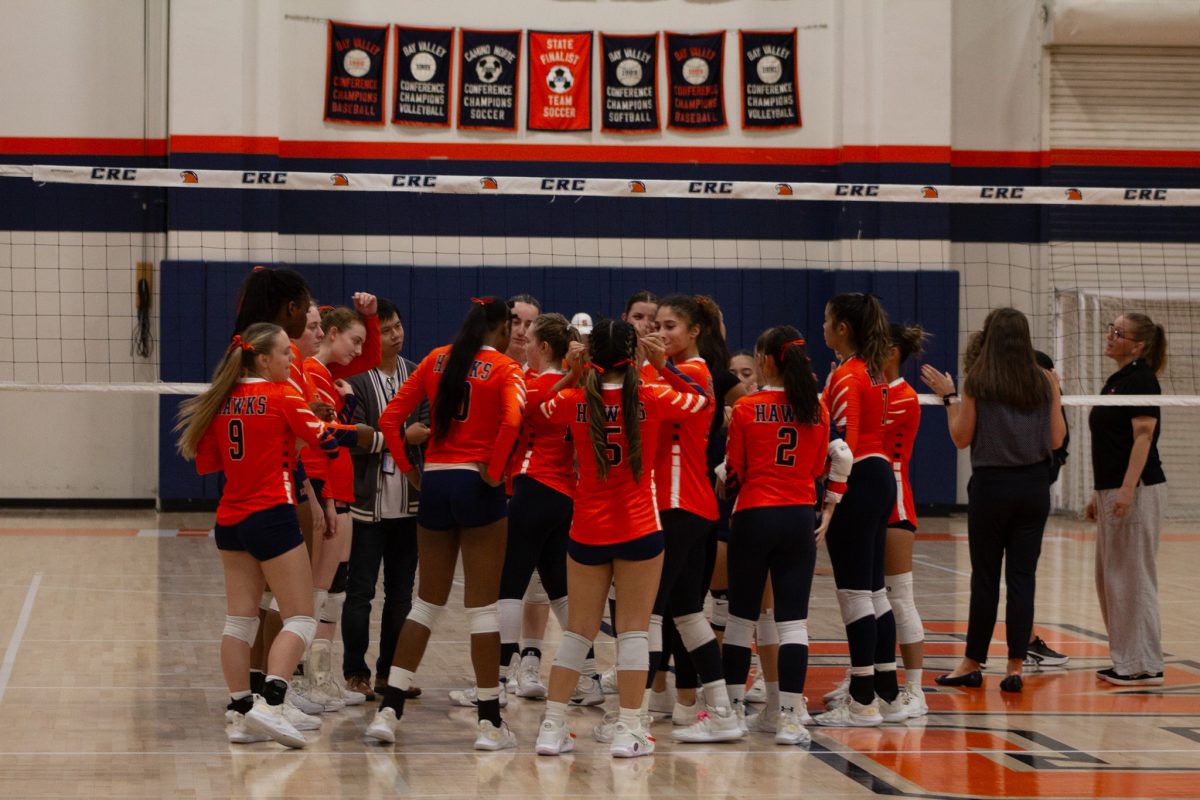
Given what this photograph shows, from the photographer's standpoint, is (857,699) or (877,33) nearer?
(857,699)

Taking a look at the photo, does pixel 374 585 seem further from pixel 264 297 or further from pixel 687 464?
pixel 687 464

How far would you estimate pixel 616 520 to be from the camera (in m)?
5.10

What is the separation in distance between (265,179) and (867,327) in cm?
457

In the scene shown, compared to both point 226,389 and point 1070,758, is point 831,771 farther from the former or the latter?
point 226,389

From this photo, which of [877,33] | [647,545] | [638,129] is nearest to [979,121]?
[877,33]

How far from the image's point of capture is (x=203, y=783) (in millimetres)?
4805

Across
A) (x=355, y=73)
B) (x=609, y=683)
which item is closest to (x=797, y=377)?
(x=609, y=683)

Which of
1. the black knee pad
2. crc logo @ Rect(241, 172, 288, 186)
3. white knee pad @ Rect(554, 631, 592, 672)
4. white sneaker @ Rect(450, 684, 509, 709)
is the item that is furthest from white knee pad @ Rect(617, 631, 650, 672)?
crc logo @ Rect(241, 172, 288, 186)

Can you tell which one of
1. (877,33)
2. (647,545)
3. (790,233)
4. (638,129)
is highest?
(877,33)

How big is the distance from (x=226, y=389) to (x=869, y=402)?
2700 millimetres

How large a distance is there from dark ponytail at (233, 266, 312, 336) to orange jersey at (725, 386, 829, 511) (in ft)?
6.32

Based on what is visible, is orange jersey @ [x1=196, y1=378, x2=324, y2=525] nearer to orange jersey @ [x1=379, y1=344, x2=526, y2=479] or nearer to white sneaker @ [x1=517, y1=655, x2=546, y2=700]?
orange jersey @ [x1=379, y1=344, x2=526, y2=479]

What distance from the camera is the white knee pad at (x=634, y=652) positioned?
→ 5145mm

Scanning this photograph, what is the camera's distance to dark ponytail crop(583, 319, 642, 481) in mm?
5074
